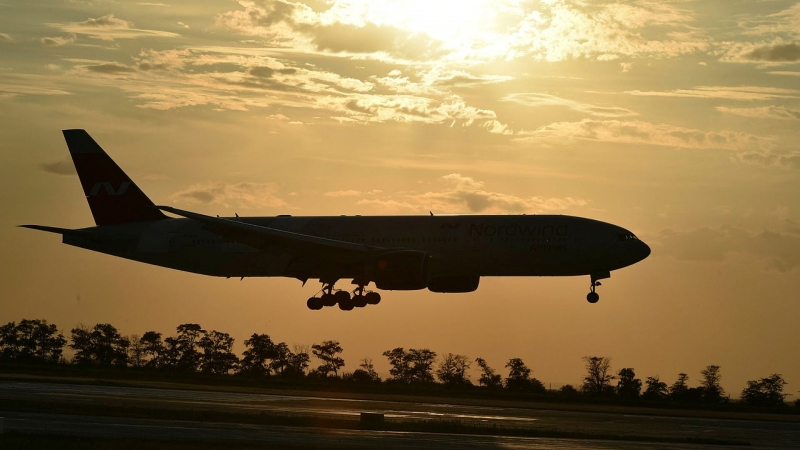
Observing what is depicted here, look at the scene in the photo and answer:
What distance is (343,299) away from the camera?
210 feet

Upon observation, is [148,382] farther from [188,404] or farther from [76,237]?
[188,404]

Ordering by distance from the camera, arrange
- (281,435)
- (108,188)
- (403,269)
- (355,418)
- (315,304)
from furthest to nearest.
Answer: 1. (108,188)
2. (315,304)
3. (403,269)
4. (355,418)
5. (281,435)

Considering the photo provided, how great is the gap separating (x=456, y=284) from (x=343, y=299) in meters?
6.83

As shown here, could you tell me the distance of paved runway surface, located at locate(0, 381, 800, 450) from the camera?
35.1 meters

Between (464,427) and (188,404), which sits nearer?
(464,427)

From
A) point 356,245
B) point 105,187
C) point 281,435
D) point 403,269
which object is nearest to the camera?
point 281,435

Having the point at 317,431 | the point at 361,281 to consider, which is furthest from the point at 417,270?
the point at 317,431

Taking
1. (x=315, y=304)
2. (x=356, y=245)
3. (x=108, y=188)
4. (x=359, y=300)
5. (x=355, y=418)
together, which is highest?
(x=108, y=188)

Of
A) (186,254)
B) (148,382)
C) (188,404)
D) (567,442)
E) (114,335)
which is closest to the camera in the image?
(567,442)

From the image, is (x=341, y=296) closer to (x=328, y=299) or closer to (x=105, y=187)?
(x=328, y=299)

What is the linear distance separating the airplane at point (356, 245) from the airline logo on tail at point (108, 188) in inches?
2.6

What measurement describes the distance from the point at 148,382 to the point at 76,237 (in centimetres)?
1205

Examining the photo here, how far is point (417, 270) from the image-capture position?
5712cm

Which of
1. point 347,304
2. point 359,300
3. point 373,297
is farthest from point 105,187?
point 373,297
